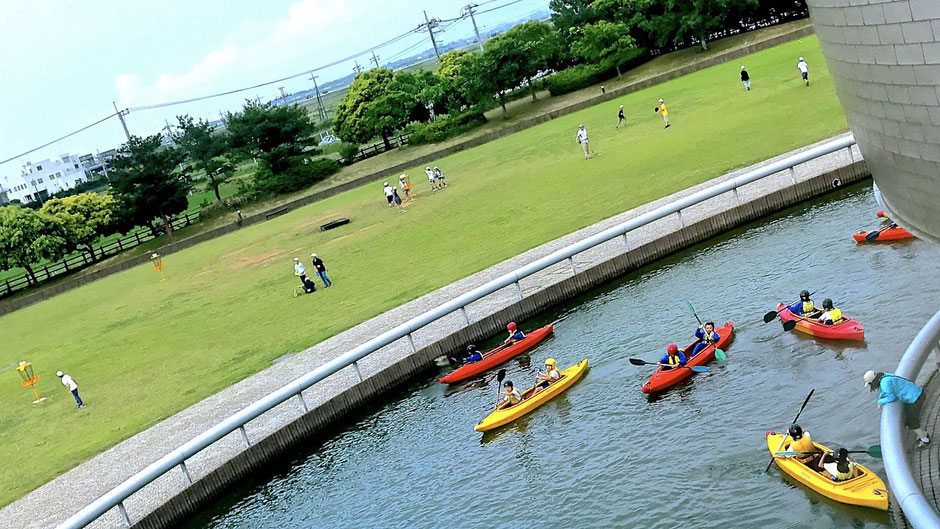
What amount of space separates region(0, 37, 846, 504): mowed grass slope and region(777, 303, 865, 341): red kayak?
1330 centimetres

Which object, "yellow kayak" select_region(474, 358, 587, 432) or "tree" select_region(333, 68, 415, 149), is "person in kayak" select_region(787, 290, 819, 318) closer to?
"yellow kayak" select_region(474, 358, 587, 432)

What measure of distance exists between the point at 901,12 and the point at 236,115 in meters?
78.0

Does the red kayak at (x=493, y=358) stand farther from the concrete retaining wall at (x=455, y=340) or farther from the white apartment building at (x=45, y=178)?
the white apartment building at (x=45, y=178)

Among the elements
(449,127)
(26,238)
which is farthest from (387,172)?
(26,238)

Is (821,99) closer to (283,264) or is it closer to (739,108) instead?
(739,108)

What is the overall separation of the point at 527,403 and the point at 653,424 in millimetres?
3208

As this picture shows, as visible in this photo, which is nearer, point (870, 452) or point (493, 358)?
point (870, 452)

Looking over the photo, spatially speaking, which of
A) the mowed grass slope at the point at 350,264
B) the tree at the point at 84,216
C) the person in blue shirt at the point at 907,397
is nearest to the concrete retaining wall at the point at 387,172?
the mowed grass slope at the point at 350,264

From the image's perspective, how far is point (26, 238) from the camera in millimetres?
69562

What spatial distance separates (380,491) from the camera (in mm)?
18125

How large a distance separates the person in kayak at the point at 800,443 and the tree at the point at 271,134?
2720 inches

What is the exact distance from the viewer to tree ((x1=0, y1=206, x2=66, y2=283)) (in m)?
68.6

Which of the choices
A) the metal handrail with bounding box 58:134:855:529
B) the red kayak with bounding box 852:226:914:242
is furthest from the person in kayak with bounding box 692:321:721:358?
the metal handrail with bounding box 58:134:855:529

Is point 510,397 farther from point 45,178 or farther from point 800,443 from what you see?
point 45,178
